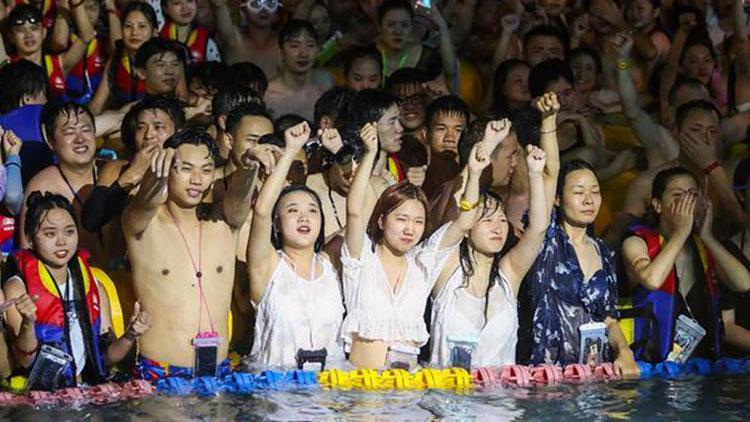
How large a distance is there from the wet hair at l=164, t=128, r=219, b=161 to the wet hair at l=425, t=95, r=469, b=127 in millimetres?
A: 1870

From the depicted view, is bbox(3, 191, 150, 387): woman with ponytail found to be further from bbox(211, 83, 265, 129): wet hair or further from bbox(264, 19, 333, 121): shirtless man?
bbox(264, 19, 333, 121): shirtless man

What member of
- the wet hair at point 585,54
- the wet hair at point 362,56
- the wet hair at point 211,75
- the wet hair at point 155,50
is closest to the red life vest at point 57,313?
the wet hair at point 211,75

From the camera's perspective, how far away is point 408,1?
1209cm

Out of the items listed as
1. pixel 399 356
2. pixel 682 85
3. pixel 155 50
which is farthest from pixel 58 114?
pixel 682 85

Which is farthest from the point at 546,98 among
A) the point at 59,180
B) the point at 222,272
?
the point at 59,180

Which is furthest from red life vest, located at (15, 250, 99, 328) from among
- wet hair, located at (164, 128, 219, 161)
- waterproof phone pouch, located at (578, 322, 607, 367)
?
waterproof phone pouch, located at (578, 322, 607, 367)

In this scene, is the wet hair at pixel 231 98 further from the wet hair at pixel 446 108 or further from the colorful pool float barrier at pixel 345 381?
the colorful pool float barrier at pixel 345 381

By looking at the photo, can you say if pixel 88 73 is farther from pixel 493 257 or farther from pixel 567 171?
pixel 567 171

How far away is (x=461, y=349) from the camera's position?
8734mm

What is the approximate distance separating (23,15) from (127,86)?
2.60 ft

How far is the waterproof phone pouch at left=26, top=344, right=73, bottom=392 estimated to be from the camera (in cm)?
803

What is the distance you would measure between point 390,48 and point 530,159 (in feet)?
11.2

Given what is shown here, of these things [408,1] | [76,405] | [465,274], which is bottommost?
[76,405]

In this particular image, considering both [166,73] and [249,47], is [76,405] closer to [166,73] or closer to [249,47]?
[166,73]
